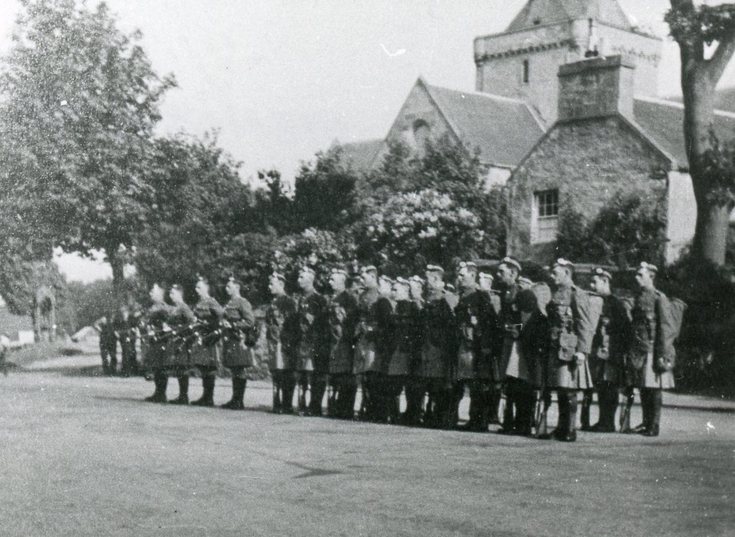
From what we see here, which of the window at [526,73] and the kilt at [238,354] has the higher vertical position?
the window at [526,73]

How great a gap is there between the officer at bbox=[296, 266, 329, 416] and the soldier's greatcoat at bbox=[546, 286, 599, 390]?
157 inches

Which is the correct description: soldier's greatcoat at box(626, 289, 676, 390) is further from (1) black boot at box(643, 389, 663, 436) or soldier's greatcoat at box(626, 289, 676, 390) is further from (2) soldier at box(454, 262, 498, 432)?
(2) soldier at box(454, 262, 498, 432)

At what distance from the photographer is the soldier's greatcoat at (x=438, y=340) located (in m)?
13.7

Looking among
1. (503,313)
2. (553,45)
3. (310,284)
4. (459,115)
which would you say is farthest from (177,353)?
(553,45)

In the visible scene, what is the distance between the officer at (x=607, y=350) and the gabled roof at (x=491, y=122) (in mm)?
30485

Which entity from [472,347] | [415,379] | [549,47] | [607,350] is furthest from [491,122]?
[607,350]

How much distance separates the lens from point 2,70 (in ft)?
85.4

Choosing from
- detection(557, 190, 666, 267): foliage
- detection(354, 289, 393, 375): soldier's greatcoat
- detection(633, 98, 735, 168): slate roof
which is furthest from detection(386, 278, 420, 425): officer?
detection(633, 98, 735, 168): slate roof

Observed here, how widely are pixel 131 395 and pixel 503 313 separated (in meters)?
10.0

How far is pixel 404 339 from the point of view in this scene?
14.3 m

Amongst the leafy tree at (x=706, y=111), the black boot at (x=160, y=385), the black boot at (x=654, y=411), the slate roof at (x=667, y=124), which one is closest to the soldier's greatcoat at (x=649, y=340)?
the black boot at (x=654, y=411)

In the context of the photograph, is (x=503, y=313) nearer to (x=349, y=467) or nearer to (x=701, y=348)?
(x=349, y=467)

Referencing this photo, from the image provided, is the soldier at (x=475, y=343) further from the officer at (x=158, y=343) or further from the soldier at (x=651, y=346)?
the officer at (x=158, y=343)

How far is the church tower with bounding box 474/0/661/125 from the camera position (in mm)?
61344
